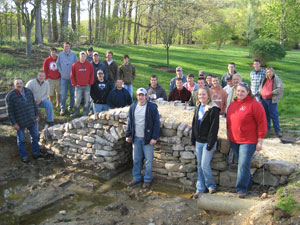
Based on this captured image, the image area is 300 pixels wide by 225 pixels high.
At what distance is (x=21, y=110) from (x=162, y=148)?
3.71 m

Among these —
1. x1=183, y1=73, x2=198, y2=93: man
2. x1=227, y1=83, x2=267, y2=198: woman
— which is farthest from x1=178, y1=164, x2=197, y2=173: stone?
x1=183, y1=73, x2=198, y2=93: man

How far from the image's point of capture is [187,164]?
686 centimetres

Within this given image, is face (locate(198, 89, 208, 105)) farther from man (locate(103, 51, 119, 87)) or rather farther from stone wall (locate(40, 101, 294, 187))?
man (locate(103, 51, 119, 87))

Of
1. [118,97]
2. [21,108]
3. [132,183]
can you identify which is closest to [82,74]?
[118,97]

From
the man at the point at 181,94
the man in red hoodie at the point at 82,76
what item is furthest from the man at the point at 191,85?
the man in red hoodie at the point at 82,76

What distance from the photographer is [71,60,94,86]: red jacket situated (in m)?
9.46

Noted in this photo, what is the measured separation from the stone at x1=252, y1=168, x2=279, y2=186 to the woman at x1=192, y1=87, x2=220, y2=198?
34.6 inches

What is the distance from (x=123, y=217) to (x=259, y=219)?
2.39 metres

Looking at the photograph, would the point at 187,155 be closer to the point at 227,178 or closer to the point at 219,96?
the point at 227,178

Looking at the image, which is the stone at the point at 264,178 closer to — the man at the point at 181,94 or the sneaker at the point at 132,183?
the sneaker at the point at 132,183

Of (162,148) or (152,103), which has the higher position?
(152,103)

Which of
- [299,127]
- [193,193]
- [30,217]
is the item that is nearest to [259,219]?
[193,193]

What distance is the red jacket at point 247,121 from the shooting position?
200 inches

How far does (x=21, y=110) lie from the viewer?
7738 millimetres
